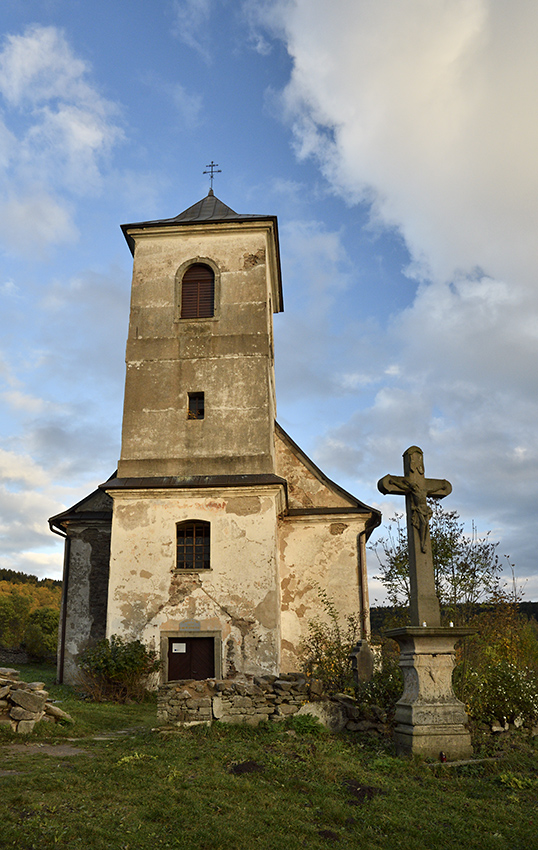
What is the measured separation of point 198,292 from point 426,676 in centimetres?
1272

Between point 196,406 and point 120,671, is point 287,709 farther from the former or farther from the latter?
point 196,406

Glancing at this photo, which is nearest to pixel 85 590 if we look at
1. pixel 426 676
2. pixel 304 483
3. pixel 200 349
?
pixel 304 483

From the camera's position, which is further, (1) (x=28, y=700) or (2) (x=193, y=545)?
(2) (x=193, y=545)

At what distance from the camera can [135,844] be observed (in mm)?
4539

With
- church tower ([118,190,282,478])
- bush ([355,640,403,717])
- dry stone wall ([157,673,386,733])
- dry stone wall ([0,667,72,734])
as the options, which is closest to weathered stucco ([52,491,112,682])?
church tower ([118,190,282,478])

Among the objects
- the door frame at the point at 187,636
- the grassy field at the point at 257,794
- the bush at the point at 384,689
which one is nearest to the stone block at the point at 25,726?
the grassy field at the point at 257,794

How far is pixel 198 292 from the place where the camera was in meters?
17.6

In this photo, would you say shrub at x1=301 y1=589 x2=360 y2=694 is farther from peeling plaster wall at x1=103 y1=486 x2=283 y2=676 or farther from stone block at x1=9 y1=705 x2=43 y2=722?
stone block at x1=9 y1=705 x2=43 y2=722

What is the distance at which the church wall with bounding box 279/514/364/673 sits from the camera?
1627cm

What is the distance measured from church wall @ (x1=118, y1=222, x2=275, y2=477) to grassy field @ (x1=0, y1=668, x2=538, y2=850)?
8044 mm

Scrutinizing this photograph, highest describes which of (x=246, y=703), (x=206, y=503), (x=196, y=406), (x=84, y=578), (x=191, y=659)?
(x=196, y=406)

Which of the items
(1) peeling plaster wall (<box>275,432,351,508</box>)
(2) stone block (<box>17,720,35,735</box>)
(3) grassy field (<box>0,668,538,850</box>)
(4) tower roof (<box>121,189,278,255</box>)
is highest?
(4) tower roof (<box>121,189,278,255</box>)

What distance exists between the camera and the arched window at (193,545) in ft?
48.9

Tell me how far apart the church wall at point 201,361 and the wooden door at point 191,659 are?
407 centimetres
